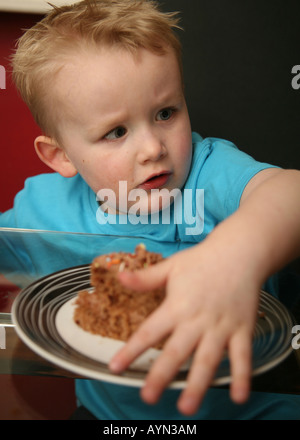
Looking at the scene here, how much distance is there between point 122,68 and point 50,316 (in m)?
0.45

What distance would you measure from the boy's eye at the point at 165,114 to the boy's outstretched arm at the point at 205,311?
1.28ft

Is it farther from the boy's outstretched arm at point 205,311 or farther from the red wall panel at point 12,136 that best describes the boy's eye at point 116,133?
the red wall panel at point 12,136

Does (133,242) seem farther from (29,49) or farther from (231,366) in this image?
(29,49)

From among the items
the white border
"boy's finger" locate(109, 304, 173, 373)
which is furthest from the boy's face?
the white border

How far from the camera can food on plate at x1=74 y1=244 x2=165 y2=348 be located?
1.39 feet

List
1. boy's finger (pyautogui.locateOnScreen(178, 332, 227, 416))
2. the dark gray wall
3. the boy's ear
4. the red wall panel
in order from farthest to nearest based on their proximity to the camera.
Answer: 1. the red wall panel
2. the dark gray wall
3. the boy's ear
4. boy's finger (pyautogui.locateOnScreen(178, 332, 227, 416))

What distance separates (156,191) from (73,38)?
1.02 ft

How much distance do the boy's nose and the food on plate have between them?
0.92 ft

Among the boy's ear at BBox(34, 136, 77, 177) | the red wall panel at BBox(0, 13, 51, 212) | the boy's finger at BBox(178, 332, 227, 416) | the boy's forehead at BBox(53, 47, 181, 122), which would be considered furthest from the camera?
the red wall panel at BBox(0, 13, 51, 212)

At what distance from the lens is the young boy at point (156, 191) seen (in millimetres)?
369

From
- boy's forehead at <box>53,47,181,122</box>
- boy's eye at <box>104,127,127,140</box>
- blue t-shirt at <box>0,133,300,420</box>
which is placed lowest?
blue t-shirt at <box>0,133,300,420</box>

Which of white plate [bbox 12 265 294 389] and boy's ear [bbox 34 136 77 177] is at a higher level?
boy's ear [bbox 34 136 77 177]

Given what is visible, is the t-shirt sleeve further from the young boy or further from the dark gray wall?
the dark gray wall

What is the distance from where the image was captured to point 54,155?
96cm
